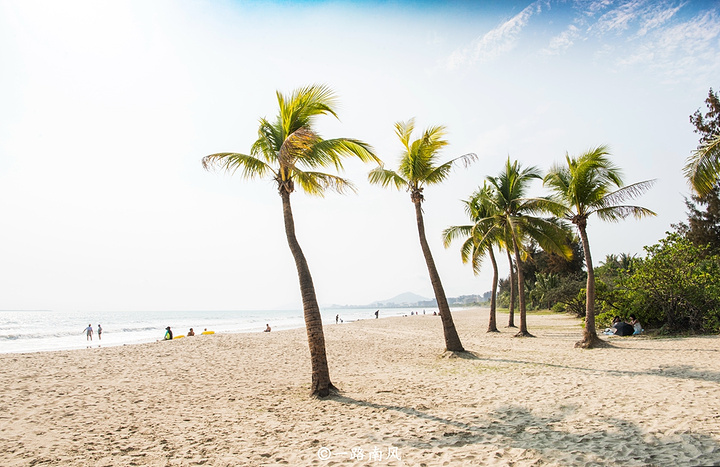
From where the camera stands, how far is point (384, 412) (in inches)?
250

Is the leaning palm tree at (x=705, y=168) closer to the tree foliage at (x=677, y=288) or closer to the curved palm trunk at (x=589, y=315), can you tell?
the curved palm trunk at (x=589, y=315)

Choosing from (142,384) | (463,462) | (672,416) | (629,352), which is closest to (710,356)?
(629,352)

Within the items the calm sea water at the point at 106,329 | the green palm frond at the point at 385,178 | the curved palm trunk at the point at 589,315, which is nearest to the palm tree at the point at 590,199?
the curved palm trunk at the point at 589,315

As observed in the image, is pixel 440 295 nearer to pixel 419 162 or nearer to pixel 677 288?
pixel 419 162

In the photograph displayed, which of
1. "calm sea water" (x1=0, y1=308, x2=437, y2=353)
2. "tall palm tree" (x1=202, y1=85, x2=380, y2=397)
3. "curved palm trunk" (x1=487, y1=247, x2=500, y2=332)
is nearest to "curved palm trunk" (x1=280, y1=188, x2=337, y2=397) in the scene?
"tall palm tree" (x1=202, y1=85, x2=380, y2=397)

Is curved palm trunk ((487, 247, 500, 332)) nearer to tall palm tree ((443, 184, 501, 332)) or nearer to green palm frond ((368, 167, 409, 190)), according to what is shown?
tall palm tree ((443, 184, 501, 332))

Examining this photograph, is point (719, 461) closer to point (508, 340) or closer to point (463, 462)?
point (463, 462)

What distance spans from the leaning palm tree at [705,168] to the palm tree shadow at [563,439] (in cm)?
486

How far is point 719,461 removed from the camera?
376cm

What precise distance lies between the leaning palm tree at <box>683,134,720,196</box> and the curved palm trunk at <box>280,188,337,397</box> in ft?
25.1

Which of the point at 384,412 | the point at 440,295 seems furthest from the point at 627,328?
the point at 384,412

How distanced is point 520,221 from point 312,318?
12147 millimetres

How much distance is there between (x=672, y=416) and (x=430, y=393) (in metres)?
3.72

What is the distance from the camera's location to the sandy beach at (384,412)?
4.57m
